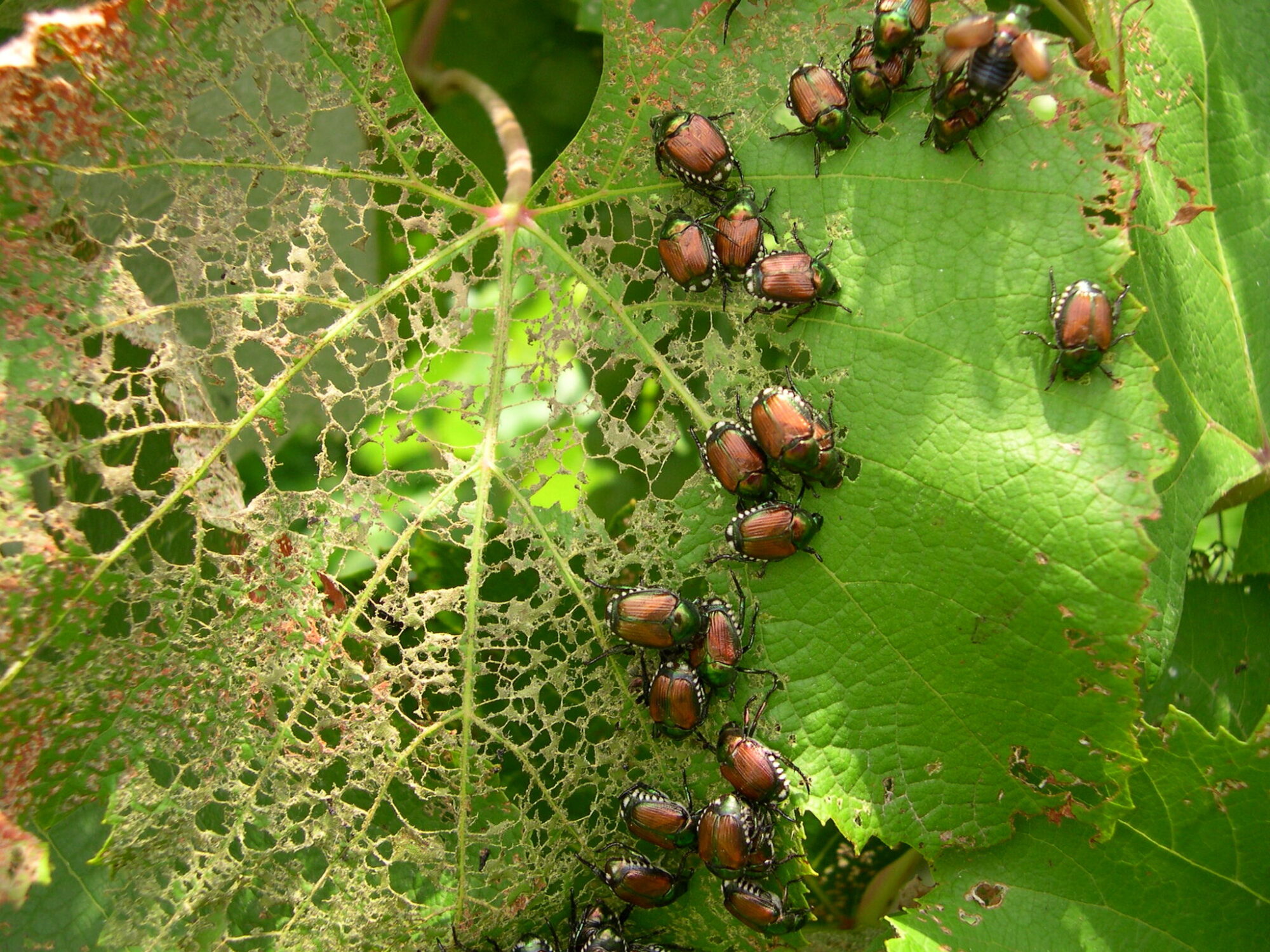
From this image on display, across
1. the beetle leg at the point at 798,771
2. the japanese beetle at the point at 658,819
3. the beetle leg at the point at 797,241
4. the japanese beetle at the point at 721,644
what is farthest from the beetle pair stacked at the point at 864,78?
the japanese beetle at the point at 658,819

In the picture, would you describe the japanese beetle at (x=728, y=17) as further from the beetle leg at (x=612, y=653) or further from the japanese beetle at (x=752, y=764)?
the japanese beetle at (x=752, y=764)

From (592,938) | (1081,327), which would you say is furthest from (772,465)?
(592,938)

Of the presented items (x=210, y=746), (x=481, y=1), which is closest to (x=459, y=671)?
(x=210, y=746)

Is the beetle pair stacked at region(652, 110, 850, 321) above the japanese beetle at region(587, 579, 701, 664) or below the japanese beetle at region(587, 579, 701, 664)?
above

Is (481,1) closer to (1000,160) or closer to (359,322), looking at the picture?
(359,322)

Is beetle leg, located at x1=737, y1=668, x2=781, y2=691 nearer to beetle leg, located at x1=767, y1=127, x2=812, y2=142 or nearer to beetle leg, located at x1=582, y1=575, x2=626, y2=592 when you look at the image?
beetle leg, located at x1=582, y1=575, x2=626, y2=592

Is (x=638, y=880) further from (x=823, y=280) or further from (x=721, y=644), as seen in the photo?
(x=823, y=280)

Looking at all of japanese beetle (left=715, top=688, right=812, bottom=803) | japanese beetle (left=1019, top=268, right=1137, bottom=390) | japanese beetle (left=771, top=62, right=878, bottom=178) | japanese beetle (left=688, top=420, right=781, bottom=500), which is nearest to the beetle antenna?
japanese beetle (left=715, top=688, right=812, bottom=803)
